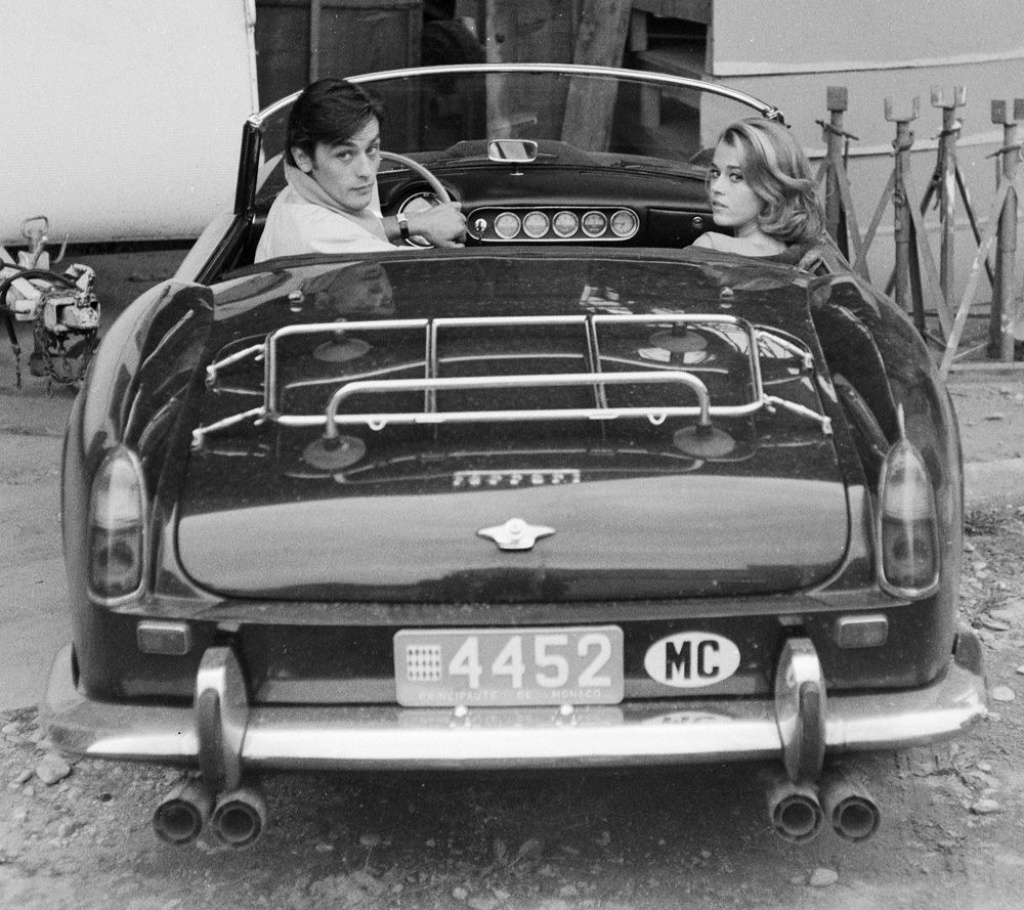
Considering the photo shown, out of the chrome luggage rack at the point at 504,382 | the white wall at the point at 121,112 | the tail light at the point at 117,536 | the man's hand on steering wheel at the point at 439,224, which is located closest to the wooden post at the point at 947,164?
the man's hand on steering wheel at the point at 439,224

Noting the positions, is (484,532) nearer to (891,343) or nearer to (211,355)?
(211,355)

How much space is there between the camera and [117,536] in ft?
8.36

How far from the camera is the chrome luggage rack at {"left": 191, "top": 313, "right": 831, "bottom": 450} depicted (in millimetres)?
2635

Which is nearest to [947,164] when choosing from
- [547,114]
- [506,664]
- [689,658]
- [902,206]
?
[902,206]

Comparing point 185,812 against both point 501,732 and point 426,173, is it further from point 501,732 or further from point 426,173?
point 426,173

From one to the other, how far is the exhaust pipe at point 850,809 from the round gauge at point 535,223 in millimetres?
2240

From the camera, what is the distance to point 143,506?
2553 millimetres

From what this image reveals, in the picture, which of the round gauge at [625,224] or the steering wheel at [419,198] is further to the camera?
the round gauge at [625,224]

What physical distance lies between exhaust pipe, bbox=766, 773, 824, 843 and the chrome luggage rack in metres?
0.65

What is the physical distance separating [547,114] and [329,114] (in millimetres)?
1197

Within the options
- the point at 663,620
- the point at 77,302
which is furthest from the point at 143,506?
the point at 77,302

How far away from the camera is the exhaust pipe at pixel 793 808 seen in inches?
97.6

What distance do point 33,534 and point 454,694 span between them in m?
2.69

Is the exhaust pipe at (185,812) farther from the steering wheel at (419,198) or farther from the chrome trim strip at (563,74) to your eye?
the chrome trim strip at (563,74)
